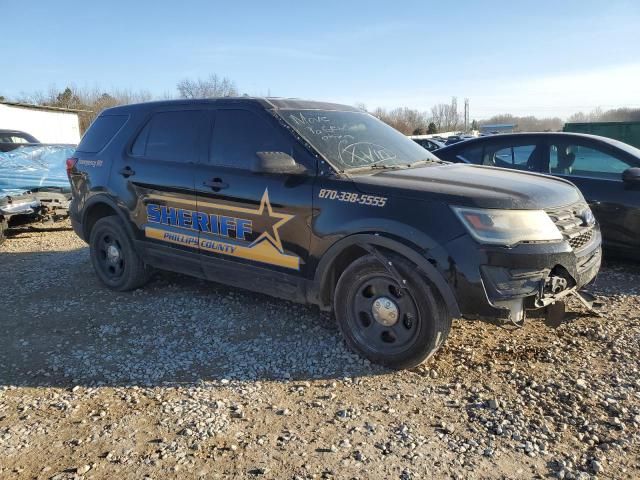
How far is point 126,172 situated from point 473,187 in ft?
11.0

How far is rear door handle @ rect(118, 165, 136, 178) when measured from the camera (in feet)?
16.1

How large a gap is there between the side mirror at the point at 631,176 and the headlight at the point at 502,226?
2.59m

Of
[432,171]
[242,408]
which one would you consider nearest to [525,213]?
[432,171]

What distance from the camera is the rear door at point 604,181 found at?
5273 millimetres

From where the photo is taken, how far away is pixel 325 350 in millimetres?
3855

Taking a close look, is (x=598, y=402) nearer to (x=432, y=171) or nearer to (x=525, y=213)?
(x=525, y=213)

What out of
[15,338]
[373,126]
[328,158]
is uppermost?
[373,126]

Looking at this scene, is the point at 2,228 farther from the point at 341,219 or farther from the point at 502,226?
the point at 502,226

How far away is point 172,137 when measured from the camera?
4.70 m

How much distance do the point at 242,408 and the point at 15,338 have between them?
236 centimetres

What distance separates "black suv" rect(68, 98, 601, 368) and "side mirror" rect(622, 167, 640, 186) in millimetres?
1666

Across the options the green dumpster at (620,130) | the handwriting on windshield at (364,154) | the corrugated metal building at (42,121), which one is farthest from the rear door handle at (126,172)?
the corrugated metal building at (42,121)

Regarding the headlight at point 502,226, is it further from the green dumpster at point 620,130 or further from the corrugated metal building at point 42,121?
the corrugated metal building at point 42,121

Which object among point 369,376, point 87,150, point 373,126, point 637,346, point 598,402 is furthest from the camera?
point 87,150
